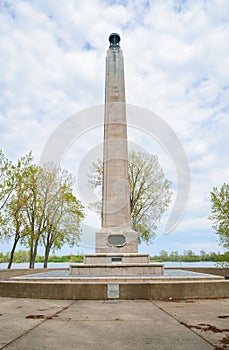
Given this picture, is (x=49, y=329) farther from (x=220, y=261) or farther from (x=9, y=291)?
(x=220, y=261)

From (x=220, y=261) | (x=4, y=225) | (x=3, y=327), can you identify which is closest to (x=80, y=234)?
(x=4, y=225)

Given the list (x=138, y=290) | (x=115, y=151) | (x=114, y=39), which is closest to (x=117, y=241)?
(x=115, y=151)

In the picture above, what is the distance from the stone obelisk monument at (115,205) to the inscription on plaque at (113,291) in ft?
20.2

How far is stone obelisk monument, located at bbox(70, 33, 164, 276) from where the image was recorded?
16375 mm

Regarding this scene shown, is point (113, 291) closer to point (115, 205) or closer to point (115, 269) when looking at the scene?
point (115, 269)

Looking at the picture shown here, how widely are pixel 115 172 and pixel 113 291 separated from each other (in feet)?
36.5

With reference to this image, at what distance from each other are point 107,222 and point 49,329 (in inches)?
548

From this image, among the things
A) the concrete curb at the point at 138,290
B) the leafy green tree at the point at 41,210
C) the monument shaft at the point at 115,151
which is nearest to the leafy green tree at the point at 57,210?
the leafy green tree at the point at 41,210

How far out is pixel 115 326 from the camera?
5965 millimetres

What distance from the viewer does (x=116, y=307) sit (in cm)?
835

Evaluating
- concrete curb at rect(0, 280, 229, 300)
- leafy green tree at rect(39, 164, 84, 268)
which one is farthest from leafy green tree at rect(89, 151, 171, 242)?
concrete curb at rect(0, 280, 229, 300)

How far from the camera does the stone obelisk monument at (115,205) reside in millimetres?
16375

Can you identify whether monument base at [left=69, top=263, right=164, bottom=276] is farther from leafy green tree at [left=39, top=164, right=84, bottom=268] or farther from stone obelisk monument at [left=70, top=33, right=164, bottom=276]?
leafy green tree at [left=39, top=164, right=84, bottom=268]

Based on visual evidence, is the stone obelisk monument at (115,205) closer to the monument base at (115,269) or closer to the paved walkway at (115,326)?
the monument base at (115,269)
